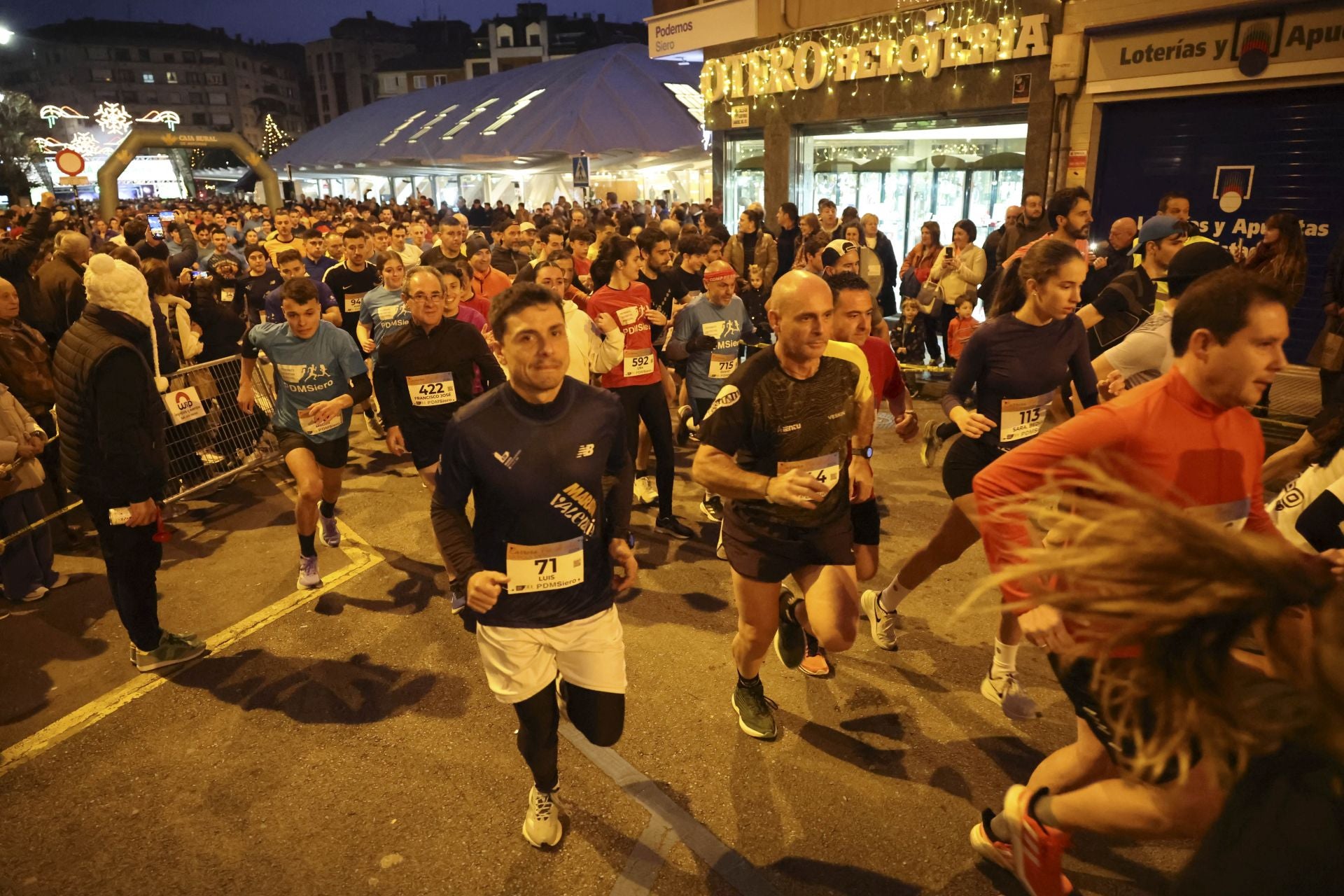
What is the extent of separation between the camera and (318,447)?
5.44 metres

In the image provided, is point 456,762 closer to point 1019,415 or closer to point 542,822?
point 542,822

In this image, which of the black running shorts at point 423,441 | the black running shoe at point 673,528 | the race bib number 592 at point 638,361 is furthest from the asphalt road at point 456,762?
the race bib number 592 at point 638,361

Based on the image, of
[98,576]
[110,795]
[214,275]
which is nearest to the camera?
[110,795]

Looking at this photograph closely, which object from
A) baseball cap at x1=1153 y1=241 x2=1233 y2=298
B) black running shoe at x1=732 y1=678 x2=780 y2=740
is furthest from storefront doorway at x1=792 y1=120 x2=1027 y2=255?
black running shoe at x1=732 y1=678 x2=780 y2=740

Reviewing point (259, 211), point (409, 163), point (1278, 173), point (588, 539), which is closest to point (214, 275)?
point (588, 539)

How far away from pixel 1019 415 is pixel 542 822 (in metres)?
2.98

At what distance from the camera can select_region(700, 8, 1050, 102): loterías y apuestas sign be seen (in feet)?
40.4

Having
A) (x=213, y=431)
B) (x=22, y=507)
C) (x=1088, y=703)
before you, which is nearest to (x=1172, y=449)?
(x=1088, y=703)

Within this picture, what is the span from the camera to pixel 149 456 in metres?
4.14

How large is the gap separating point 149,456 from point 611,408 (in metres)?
2.69

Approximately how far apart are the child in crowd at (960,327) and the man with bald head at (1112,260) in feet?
3.64

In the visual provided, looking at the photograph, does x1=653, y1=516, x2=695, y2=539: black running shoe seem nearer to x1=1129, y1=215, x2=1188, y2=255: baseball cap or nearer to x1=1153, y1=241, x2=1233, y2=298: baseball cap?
x1=1153, y1=241, x2=1233, y2=298: baseball cap

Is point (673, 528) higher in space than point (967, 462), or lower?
lower

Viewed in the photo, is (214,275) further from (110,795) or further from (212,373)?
(110,795)
